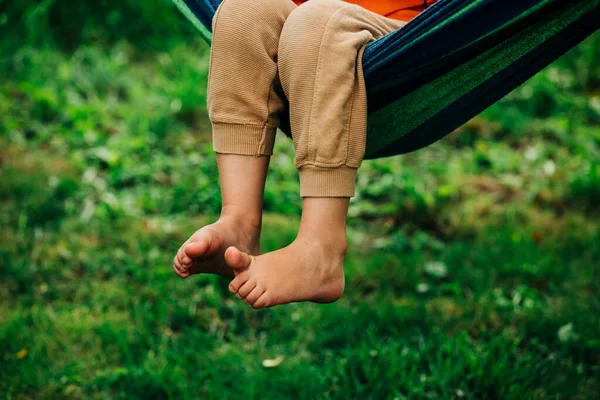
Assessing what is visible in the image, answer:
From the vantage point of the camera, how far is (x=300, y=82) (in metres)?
1.37

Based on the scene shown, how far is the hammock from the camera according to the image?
1297mm

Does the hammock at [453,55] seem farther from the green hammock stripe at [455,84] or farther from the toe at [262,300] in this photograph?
the toe at [262,300]

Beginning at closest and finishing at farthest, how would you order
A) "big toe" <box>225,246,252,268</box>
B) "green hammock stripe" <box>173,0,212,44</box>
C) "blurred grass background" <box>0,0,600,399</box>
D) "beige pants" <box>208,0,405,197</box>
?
"big toe" <box>225,246,252,268</box>, "beige pants" <box>208,0,405,197</box>, "green hammock stripe" <box>173,0,212,44</box>, "blurred grass background" <box>0,0,600,399</box>

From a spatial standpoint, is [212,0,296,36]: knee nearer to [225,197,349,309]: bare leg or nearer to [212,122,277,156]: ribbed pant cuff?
[212,122,277,156]: ribbed pant cuff

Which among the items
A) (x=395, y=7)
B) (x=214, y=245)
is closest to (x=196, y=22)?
(x=395, y=7)

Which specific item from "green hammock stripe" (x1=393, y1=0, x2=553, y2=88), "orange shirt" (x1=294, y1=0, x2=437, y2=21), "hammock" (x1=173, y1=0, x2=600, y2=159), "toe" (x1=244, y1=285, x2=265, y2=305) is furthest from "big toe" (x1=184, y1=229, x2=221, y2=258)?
"orange shirt" (x1=294, y1=0, x2=437, y2=21)

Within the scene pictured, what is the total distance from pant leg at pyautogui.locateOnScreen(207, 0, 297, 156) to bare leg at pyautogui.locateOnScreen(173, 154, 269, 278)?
0.03 m

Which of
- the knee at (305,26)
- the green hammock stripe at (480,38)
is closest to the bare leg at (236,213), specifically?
the knee at (305,26)

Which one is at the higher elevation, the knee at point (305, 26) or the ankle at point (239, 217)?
the knee at point (305, 26)

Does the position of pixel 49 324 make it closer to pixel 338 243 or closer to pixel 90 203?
pixel 90 203

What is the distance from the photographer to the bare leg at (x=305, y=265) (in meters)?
1.30

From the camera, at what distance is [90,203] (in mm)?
2910

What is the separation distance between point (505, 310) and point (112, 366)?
3.88ft

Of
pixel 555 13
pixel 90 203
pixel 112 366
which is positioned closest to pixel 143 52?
pixel 90 203
